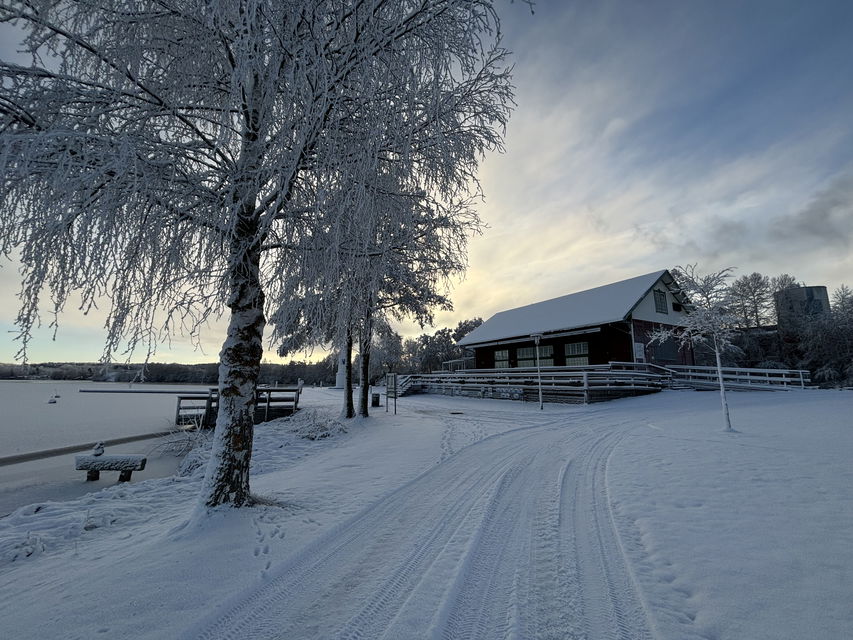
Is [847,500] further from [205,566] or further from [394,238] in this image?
[205,566]

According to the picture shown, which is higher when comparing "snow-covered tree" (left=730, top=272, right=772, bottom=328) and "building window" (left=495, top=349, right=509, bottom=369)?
"snow-covered tree" (left=730, top=272, right=772, bottom=328)

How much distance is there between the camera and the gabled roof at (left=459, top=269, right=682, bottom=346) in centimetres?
2145

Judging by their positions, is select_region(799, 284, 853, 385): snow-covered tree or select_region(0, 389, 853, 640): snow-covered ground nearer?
select_region(0, 389, 853, 640): snow-covered ground

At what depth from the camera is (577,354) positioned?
76.5 ft

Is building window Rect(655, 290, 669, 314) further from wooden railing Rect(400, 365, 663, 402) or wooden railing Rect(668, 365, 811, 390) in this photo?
wooden railing Rect(400, 365, 663, 402)

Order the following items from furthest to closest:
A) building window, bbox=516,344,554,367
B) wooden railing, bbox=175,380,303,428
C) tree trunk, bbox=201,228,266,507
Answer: building window, bbox=516,344,554,367, wooden railing, bbox=175,380,303,428, tree trunk, bbox=201,228,266,507

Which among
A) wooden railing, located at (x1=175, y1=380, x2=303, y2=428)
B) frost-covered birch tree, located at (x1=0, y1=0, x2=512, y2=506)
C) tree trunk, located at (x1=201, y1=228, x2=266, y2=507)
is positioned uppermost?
frost-covered birch tree, located at (x1=0, y1=0, x2=512, y2=506)

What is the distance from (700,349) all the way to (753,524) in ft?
105

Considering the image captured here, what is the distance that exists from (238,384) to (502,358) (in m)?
25.2

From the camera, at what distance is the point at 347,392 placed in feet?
50.5

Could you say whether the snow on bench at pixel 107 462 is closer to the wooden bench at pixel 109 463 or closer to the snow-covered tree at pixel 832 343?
the wooden bench at pixel 109 463

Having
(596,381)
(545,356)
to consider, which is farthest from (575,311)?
(596,381)

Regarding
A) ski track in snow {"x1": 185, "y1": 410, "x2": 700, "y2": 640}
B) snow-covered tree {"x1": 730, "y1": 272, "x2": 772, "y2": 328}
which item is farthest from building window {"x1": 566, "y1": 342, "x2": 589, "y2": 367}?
snow-covered tree {"x1": 730, "y1": 272, "x2": 772, "y2": 328}

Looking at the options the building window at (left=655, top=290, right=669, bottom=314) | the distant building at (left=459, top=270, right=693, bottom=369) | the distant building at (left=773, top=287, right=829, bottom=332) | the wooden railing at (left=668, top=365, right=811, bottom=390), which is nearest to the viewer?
the wooden railing at (left=668, top=365, right=811, bottom=390)
